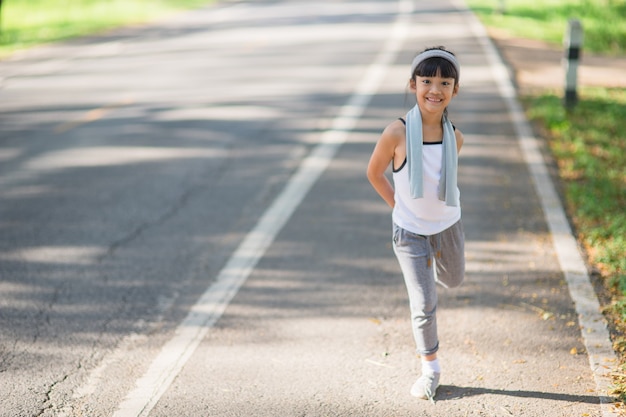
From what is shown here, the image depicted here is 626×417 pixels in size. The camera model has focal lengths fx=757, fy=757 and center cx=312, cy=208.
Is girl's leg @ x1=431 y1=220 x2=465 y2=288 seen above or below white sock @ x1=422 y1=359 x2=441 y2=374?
above

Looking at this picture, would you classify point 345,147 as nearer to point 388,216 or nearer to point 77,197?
point 388,216

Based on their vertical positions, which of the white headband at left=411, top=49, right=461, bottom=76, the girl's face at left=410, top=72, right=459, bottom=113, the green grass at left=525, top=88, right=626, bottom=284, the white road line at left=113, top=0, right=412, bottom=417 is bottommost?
the green grass at left=525, top=88, right=626, bottom=284

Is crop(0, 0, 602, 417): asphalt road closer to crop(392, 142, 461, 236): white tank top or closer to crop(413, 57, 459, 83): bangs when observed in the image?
crop(392, 142, 461, 236): white tank top

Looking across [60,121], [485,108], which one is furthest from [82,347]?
[485,108]

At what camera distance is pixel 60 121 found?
11.5 m

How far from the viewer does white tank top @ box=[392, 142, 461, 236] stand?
3742 mm

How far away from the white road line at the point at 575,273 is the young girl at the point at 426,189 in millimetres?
975

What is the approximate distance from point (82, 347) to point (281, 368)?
124 cm

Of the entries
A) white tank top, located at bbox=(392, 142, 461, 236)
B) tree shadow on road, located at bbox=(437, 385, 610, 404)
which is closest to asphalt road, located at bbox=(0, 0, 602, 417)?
tree shadow on road, located at bbox=(437, 385, 610, 404)

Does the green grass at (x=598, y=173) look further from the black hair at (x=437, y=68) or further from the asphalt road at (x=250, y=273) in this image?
the black hair at (x=437, y=68)

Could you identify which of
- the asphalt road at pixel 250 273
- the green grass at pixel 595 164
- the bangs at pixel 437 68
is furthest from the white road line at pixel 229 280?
the green grass at pixel 595 164

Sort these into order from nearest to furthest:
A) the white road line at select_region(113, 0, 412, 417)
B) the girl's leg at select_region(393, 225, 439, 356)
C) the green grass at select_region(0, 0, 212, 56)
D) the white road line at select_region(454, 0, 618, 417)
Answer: the girl's leg at select_region(393, 225, 439, 356) → the white road line at select_region(113, 0, 412, 417) → the white road line at select_region(454, 0, 618, 417) → the green grass at select_region(0, 0, 212, 56)

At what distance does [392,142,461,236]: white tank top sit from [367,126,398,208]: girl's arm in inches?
2.6

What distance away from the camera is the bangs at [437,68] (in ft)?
11.9
